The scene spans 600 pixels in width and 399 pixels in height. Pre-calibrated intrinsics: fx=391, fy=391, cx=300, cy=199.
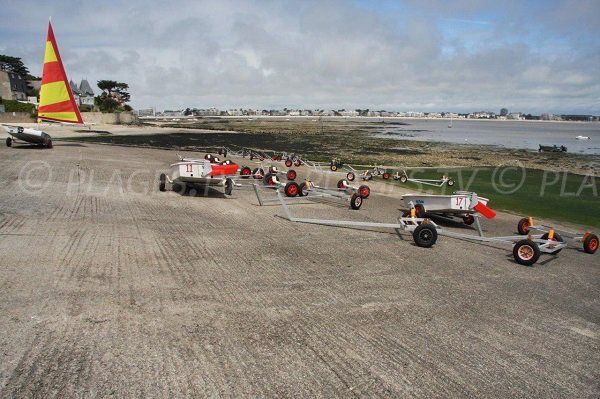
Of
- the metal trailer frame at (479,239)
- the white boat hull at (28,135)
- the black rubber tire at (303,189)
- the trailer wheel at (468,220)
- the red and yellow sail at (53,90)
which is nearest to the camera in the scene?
the metal trailer frame at (479,239)

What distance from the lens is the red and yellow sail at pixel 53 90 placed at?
28547mm

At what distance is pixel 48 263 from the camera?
769 cm

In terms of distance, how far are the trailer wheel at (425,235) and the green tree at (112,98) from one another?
108108 mm

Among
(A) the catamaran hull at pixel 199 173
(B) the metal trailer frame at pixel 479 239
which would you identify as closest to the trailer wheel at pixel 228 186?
(A) the catamaran hull at pixel 199 173

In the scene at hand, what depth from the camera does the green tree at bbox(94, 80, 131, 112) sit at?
104 metres

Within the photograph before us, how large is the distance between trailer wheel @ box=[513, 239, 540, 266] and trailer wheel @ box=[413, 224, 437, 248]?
2.15m

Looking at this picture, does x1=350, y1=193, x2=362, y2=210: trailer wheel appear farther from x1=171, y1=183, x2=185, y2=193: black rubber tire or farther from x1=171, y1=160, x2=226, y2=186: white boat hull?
x1=171, y1=183, x2=185, y2=193: black rubber tire

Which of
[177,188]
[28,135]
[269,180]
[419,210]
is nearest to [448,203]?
[419,210]

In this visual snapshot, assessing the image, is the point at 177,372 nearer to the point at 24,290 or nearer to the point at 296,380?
the point at 296,380

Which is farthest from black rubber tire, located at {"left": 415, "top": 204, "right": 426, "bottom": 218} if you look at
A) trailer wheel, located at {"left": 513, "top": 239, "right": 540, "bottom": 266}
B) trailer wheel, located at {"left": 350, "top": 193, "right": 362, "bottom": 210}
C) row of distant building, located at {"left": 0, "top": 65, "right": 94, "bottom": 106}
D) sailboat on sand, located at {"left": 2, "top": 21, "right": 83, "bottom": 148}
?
row of distant building, located at {"left": 0, "top": 65, "right": 94, "bottom": 106}

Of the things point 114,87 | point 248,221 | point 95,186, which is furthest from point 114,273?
point 114,87

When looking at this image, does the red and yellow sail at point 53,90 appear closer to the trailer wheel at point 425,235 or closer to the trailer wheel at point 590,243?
the trailer wheel at point 425,235

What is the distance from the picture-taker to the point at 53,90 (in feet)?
94.6

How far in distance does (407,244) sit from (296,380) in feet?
25.0
